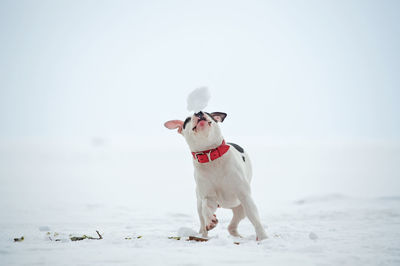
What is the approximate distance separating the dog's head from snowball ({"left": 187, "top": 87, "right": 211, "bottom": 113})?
0.08 metres

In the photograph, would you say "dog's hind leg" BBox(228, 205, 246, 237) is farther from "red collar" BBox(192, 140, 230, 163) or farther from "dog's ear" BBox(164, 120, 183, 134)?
"dog's ear" BBox(164, 120, 183, 134)

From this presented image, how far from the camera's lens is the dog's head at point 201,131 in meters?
3.69

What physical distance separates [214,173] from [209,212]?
18.4 inches

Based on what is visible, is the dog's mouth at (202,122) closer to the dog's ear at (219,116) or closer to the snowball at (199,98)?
the snowball at (199,98)

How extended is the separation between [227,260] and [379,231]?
9.53 ft

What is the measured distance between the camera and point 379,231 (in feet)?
14.3

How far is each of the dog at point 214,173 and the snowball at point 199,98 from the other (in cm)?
8

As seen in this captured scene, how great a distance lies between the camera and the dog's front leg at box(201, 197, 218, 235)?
3.69m

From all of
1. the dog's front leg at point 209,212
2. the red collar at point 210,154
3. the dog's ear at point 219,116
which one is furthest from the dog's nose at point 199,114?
the dog's front leg at point 209,212

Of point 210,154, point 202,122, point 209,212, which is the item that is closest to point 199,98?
point 202,122

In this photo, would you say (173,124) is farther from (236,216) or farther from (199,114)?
(236,216)

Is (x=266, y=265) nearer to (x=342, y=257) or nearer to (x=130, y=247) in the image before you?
(x=342, y=257)

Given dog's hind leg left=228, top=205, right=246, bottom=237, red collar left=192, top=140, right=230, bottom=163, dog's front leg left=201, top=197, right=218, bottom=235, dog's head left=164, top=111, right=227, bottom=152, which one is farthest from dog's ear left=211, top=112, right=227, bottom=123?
dog's hind leg left=228, top=205, right=246, bottom=237

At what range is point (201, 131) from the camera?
145 inches
